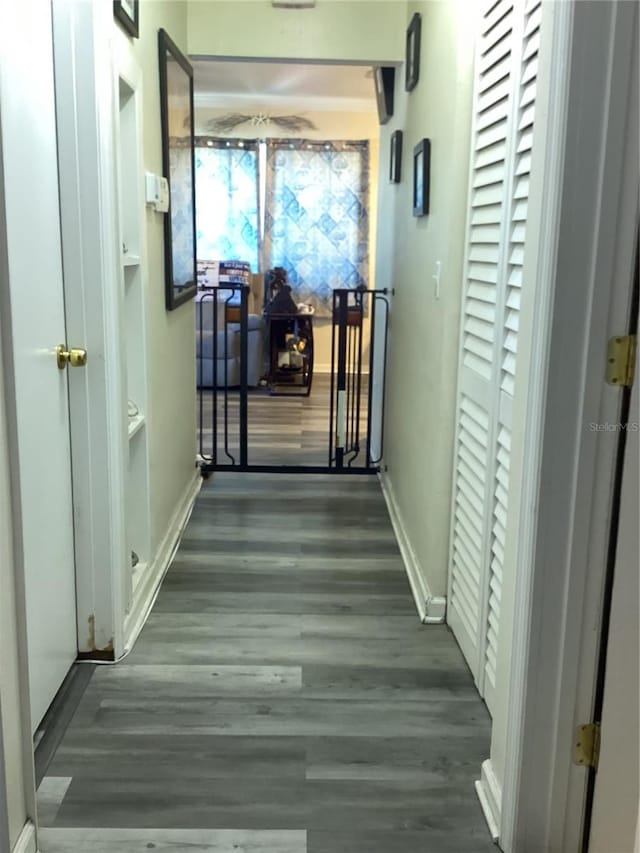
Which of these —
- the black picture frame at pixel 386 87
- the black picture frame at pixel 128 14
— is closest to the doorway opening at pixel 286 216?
the black picture frame at pixel 386 87

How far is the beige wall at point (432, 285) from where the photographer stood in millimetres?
2473

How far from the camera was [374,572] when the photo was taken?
10.3 feet

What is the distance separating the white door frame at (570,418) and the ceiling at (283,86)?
4329mm

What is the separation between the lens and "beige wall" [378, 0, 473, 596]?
2.47 meters

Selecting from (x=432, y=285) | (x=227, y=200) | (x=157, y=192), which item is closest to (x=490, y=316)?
(x=432, y=285)

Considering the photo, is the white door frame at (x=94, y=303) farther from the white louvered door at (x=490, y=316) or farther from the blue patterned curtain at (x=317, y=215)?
the blue patterned curtain at (x=317, y=215)

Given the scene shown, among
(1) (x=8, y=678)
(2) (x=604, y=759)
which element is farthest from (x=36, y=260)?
(2) (x=604, y=759)

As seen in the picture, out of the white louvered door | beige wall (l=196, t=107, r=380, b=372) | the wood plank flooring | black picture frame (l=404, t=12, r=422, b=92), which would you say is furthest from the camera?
beige wall (l=196, t=107, r=380, b=372)

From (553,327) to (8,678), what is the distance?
1.20m

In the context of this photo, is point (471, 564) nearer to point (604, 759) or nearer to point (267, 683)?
point (267, 683)

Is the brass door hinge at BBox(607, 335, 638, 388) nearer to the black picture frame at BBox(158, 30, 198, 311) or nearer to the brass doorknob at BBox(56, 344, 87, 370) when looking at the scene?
the brass doorknob at BBox(56, 344, 87, 370)

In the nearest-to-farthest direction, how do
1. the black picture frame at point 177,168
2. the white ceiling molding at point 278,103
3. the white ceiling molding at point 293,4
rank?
the black picture frame at point 177,168 < the white ceiling molding at point 293,4 < the white ceiling molding at point 278,103

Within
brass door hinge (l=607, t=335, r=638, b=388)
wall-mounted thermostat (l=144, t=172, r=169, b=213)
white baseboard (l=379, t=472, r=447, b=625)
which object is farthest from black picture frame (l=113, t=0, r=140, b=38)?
white baseboard (l=379, t=472, r=447, b=625)

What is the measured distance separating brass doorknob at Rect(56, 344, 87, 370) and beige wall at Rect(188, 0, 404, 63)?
7.28 ft
